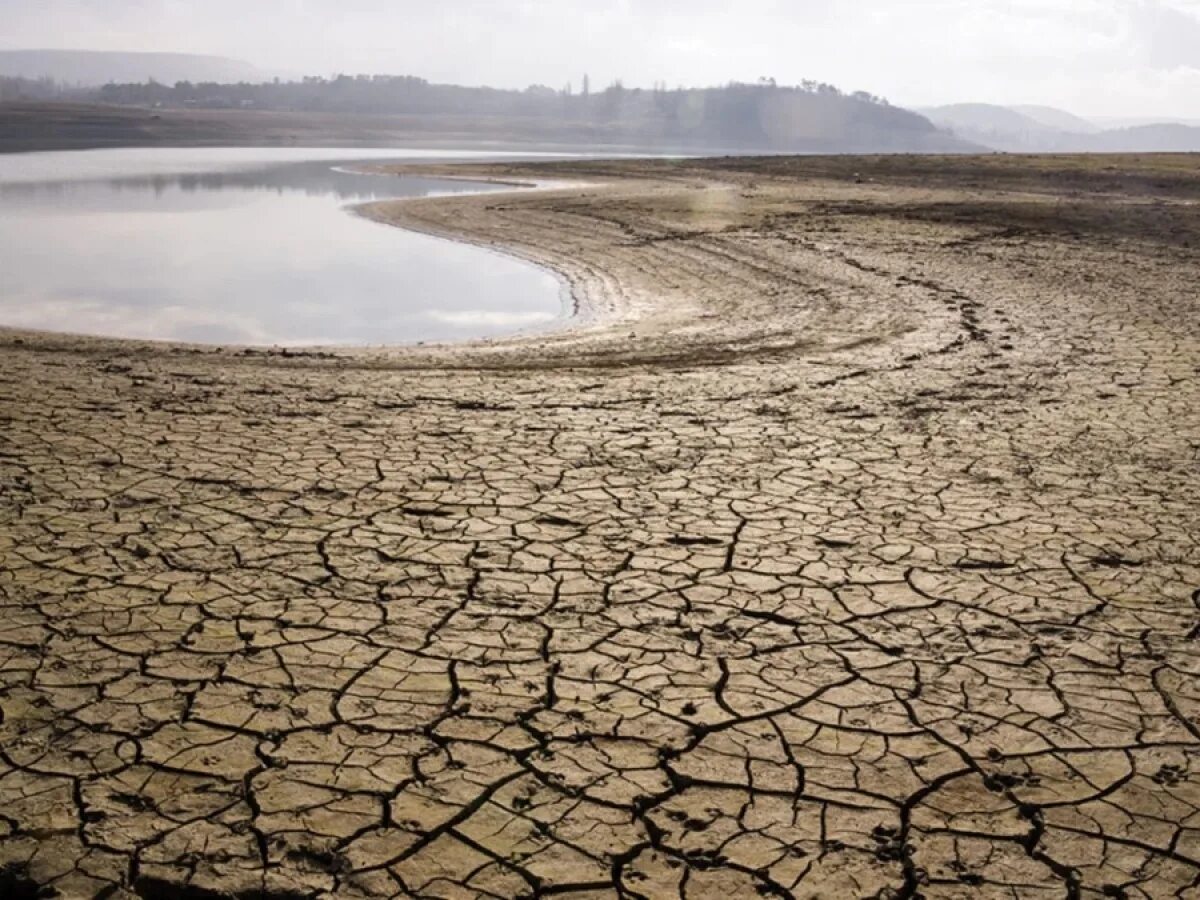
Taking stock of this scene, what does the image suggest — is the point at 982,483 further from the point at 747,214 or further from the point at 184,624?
the point at 747,214

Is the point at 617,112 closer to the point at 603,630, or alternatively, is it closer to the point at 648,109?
the point at 648,109

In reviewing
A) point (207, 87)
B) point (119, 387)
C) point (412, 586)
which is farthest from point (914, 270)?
point (207, 87)

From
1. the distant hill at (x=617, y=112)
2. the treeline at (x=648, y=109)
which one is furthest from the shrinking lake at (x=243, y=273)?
the treeline at (x=648, y=109)

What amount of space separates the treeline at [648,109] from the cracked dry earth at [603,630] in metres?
91.7

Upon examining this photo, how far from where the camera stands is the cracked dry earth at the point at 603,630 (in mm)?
2418

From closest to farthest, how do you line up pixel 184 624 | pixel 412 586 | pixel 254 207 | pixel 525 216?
pixel 184 624
pixel 412 586
pixel 525 216
pixel 254 207

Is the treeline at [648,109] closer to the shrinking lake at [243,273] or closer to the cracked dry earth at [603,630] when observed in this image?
the shrinking lake at [243,273]

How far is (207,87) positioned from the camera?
138625 mm

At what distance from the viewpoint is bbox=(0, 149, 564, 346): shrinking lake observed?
10.8 meters

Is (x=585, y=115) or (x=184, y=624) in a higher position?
(x=585, y=115)

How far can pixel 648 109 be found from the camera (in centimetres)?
13025

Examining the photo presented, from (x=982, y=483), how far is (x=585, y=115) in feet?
447

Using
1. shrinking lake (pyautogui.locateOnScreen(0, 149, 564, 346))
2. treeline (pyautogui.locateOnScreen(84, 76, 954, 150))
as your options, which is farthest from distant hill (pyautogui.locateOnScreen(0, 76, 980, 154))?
shrinking lake (pyautogui.locateOnScreen(0, 149, 564, 346))

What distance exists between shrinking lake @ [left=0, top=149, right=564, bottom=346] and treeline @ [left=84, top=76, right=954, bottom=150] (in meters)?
74.6
